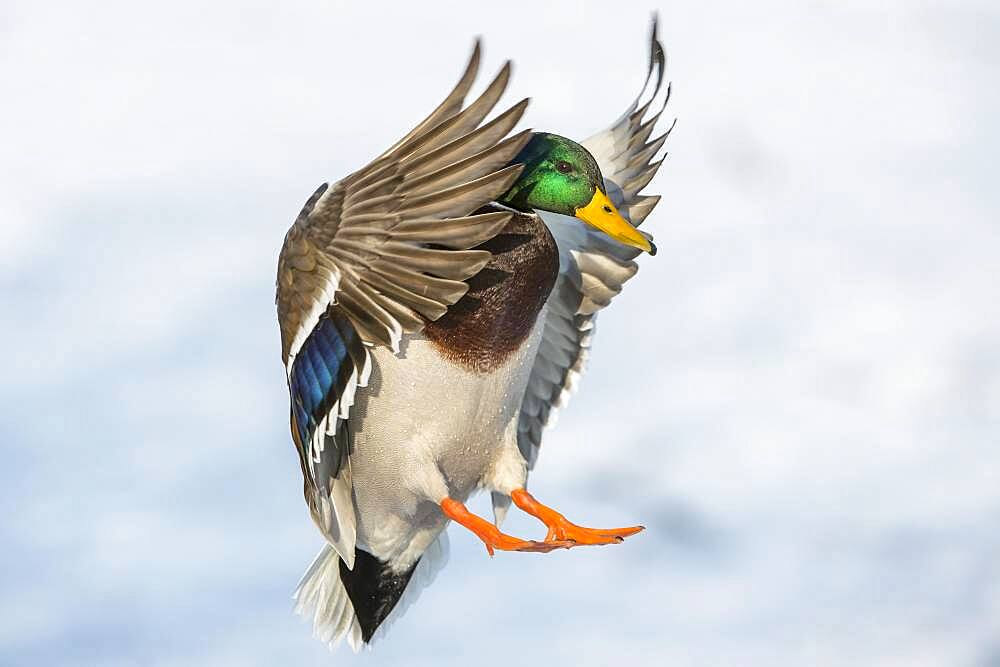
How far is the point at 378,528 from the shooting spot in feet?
26.7

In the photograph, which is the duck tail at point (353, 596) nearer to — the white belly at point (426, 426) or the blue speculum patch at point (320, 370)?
the white belly at point (426, 426)

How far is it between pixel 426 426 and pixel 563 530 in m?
0.84

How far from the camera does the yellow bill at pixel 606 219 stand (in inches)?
283

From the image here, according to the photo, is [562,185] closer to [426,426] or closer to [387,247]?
[387,247]

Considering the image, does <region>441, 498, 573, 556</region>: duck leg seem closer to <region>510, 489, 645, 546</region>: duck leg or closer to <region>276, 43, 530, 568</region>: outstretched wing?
<region>510, 489, 645, 546</region>: duck leg

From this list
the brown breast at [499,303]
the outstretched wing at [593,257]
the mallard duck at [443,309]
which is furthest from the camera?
the outstretched wing at [593,257]

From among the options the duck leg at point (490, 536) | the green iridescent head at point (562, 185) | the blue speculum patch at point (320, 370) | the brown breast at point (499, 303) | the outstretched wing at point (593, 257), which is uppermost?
the outstretched wing at point (593, 257)

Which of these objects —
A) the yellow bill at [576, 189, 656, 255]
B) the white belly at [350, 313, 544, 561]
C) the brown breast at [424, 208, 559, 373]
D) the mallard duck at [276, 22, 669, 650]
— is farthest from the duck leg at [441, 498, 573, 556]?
the yellow bill at [576, 189, 656, 255]

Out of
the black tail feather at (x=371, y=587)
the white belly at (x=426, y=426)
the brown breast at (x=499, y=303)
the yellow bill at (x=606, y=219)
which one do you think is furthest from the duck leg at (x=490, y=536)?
the yellow bill at (x=606, y=219)

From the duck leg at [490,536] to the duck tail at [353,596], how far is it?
1.48 meters

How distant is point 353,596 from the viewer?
8938mm

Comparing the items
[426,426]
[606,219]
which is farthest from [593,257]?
[426,426]

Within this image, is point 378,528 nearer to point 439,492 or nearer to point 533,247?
point 439,492

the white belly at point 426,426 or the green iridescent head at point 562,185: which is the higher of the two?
the green iridescent head at point 562,185
